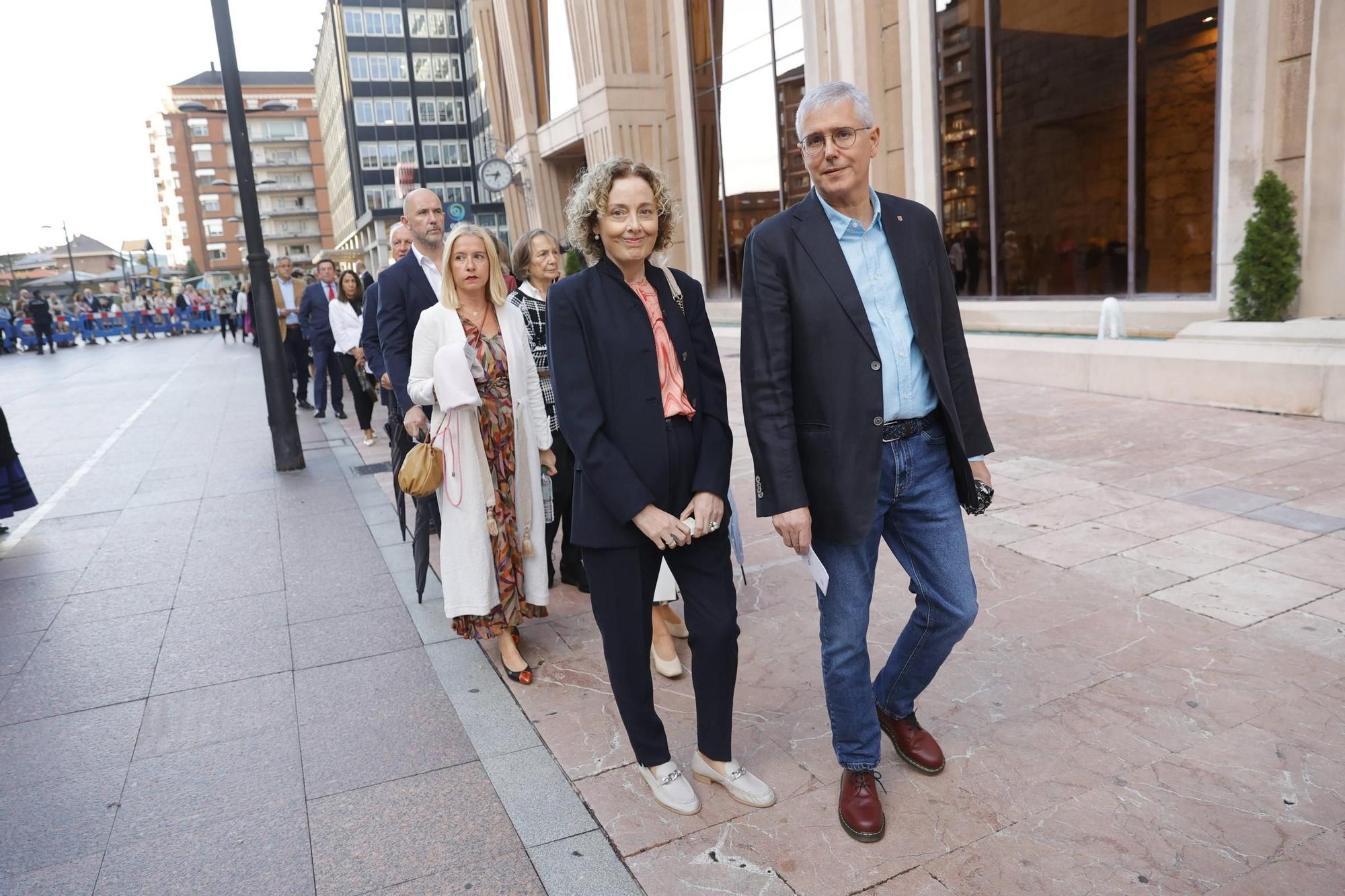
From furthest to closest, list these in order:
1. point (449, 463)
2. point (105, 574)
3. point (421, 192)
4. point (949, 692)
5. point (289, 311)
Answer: point (289, 311) → point (105, 574) → point (421, 192) → point (449, 463) → point (949, 692)

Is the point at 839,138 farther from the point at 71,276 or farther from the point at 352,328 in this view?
the point at 71,276

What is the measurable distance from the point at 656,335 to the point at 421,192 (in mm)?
2780

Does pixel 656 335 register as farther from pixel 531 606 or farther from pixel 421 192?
pixel 421 192

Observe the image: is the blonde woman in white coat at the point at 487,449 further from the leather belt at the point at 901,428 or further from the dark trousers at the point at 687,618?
the leather belt at the point at 901,428

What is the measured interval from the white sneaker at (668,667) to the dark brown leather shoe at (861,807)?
1.18m

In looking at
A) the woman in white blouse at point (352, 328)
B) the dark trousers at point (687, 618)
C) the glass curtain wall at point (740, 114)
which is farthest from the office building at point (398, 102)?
the dark trousers at point (687, 618)

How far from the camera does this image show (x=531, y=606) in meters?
4.10

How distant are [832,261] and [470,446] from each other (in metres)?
2.01

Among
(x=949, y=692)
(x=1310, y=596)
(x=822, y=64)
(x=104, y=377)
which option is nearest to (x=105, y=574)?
(x=949, y=692)

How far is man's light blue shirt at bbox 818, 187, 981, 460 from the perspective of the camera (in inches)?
97.8

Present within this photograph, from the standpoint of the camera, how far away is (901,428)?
253 cm

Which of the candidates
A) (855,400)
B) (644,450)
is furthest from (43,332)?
(855,400)

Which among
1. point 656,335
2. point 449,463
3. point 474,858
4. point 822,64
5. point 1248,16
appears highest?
point 822,64

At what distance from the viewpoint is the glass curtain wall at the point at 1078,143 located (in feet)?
32.9
